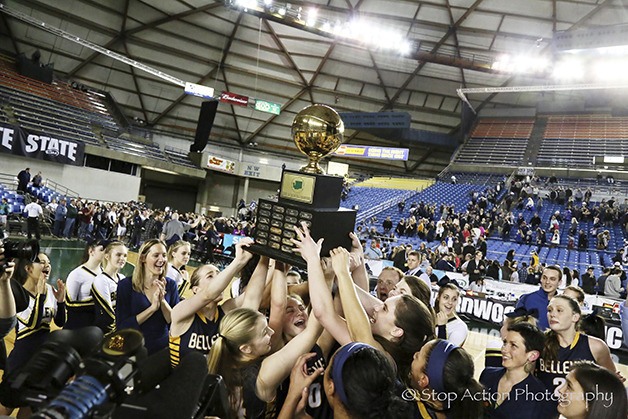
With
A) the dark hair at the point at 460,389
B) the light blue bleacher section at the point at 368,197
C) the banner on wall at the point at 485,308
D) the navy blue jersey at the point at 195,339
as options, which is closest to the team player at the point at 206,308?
the navy blue jersey at the point at 195,339

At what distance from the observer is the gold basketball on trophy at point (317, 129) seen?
6.75 ft

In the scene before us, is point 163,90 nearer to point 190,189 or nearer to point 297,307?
point 190,189

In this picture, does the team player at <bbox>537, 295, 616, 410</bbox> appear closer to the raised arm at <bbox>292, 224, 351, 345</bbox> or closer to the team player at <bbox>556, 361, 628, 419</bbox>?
the team player at <bbox>556, 361, 628, 419</bbox>

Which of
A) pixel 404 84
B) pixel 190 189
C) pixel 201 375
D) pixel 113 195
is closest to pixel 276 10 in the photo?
pixel 404 84

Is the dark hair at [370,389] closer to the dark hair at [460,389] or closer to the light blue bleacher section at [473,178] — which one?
the dark hair at [460,389]

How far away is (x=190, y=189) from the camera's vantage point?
3125 cm

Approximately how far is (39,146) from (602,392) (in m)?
21.3

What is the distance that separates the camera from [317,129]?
2.06 metres

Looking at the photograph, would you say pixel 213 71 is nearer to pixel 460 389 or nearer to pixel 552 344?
pixel 552 344

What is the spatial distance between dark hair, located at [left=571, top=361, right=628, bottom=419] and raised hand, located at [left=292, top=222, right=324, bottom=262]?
1.26 m

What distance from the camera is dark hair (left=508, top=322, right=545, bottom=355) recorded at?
2.24m

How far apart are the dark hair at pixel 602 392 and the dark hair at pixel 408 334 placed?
0.67 m

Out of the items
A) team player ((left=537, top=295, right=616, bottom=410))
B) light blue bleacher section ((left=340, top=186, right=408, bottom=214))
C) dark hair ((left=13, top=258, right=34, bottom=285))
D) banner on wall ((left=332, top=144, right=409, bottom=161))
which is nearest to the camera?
team player ((left=537, top=295, right=616, bottom=410))

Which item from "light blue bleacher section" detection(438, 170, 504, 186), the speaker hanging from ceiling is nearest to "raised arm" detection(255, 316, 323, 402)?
"light blue bleacher section" detection(438, 170, 504, 186)
